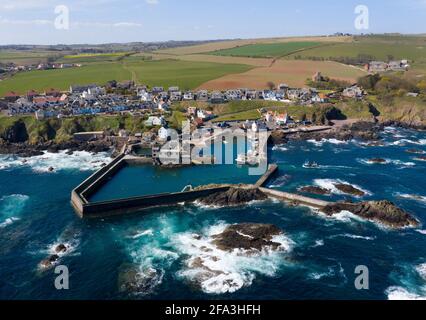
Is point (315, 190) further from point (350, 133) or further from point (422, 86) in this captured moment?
point (422, 86)

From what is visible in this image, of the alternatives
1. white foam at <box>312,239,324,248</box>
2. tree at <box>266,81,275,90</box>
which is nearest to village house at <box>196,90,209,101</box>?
tree at <box>266,81,275,90</box>

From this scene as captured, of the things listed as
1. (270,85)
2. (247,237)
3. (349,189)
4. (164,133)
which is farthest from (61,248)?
(270,85)

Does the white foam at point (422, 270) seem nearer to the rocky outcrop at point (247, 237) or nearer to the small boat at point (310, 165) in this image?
the rocky outcrop at point (247, 237)

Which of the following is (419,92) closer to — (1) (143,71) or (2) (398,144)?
(2) (398,144)

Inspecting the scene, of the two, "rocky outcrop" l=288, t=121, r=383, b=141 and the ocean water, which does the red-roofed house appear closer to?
the ocean water

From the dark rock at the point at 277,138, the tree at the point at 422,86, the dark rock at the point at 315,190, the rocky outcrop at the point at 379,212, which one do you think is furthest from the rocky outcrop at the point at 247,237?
the tree at the point at 422,86

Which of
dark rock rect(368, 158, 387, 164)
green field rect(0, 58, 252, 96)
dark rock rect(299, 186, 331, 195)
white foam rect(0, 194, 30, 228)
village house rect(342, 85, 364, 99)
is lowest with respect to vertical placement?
white foam rect(0, 194, 30, 228)
